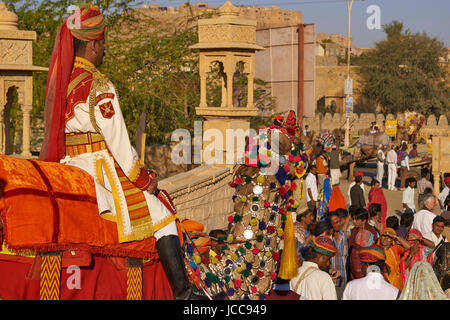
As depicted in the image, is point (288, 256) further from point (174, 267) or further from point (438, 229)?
point (438, 229)

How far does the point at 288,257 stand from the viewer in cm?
624

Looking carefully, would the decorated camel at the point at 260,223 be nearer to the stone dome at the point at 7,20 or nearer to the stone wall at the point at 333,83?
the stone dome at the point at 7,20

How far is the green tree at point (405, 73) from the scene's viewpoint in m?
60.7

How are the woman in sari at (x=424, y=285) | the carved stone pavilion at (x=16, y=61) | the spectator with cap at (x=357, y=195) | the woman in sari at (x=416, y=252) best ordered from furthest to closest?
1. the carved stone pavilion at (x=16, y=61)
2. the spectator with cap at (x=357, y=195)
3. the woman in sari at (x=416, y=252)
4. the woman in sari at (x=424, y=285)

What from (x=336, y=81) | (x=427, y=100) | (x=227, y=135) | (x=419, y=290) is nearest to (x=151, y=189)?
(x=419, y=290)

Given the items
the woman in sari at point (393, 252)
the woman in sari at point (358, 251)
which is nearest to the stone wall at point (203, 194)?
the woman in sari at point (358, 251)

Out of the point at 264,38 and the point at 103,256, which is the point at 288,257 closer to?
the point at 103,256

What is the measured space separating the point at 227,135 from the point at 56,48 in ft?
25.9

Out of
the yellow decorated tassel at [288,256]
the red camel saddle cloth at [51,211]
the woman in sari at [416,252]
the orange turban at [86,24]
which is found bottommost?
the woman in sari at [416,252]

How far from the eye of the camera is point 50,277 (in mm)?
4430

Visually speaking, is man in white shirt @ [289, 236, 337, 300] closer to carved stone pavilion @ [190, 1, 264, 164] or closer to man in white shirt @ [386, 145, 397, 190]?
carved stone pavilion @ [190, 1, 264, 164]

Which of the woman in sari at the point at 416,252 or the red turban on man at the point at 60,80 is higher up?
the red turban on man at the point at 60,80

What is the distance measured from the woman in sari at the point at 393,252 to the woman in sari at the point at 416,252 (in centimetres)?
6

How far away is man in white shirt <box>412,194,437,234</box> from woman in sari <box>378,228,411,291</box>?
49.8 inches
